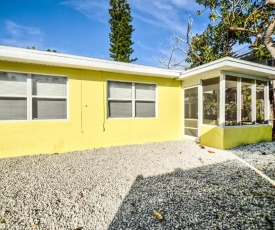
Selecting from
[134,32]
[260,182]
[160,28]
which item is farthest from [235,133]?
[134,32]

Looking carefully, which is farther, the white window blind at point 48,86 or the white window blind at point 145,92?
the white window blind at point 145,92

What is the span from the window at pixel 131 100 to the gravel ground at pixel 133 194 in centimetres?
222

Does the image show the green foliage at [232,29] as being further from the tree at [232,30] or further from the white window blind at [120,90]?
the white window blind at [120,90]

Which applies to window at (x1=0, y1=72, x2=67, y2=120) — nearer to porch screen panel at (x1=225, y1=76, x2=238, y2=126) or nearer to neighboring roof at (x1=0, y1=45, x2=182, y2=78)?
neighboring roof at (x1=0, y1=45, x2=182, y2=78)

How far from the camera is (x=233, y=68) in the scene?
516 cm

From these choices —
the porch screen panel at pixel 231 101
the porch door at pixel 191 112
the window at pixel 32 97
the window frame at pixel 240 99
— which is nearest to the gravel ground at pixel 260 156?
the window frame at pixel 240 99

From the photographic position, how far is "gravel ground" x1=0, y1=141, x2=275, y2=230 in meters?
1.92

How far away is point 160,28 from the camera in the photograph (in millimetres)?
15820

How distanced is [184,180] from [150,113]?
3.78 metres

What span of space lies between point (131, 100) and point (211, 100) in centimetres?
365

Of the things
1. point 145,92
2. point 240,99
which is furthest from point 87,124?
point 240,99

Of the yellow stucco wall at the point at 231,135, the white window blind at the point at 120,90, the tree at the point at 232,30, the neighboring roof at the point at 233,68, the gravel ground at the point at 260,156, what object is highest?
the tree at the point at 232,30

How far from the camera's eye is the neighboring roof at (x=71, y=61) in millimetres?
4227

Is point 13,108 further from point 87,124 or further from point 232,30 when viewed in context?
point 232,30
